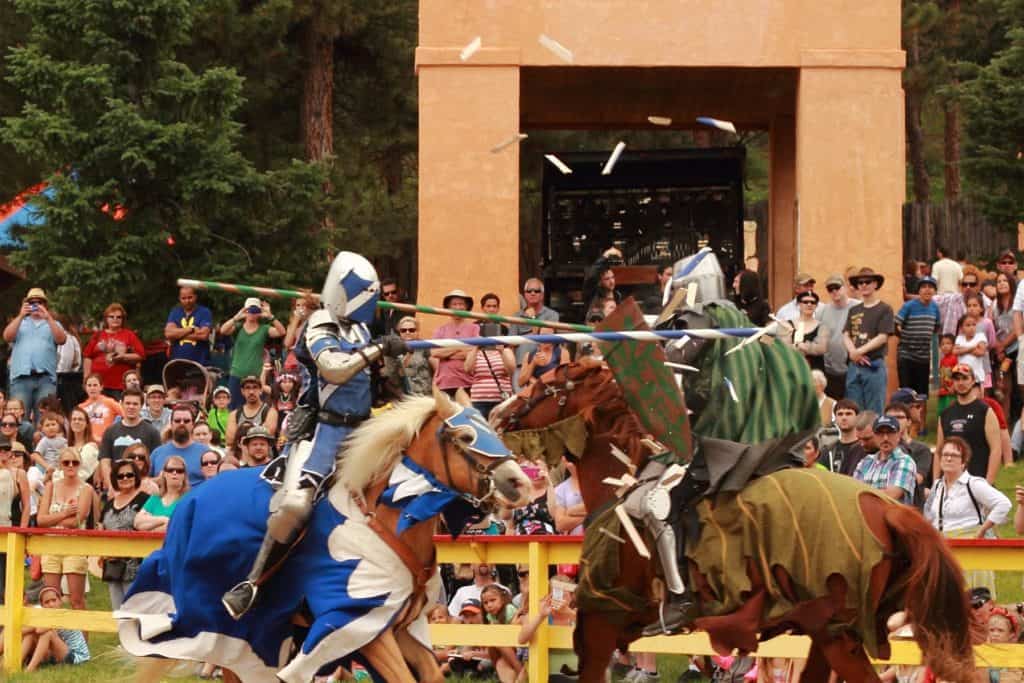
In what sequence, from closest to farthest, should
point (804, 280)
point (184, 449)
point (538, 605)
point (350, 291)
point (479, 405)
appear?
point (350, 291)
point (538, 605)
point (184, 449)
point (479, 405)
point (804, 280)

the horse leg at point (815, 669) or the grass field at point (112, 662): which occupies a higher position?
the horse leg at point (815, 669)

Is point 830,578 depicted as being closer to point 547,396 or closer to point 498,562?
point 547,396

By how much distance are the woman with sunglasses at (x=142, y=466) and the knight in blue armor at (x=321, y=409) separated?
4.54 metres

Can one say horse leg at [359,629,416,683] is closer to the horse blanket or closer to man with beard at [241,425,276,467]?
the horse blanket

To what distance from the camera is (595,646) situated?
10.5 metres

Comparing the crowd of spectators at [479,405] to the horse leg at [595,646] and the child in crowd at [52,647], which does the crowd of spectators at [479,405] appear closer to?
the child in crowd at [52,647]

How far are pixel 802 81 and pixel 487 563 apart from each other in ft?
31.5

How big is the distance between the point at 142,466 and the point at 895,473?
5704mm

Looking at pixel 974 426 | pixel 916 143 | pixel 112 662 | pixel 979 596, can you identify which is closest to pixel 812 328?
pixel 974 426

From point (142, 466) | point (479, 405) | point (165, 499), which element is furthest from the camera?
point (479, 405)

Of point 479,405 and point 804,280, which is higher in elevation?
point 804,280

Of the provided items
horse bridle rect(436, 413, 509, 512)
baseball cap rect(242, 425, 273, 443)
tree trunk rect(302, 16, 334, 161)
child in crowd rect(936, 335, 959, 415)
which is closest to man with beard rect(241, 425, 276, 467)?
baseball cap rect(242, 425, 273, 443)

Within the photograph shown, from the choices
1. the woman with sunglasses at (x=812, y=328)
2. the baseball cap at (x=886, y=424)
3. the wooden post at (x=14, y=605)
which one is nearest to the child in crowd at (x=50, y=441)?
the wooden post at (x=14, y=605)

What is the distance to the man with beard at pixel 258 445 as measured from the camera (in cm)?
1445
